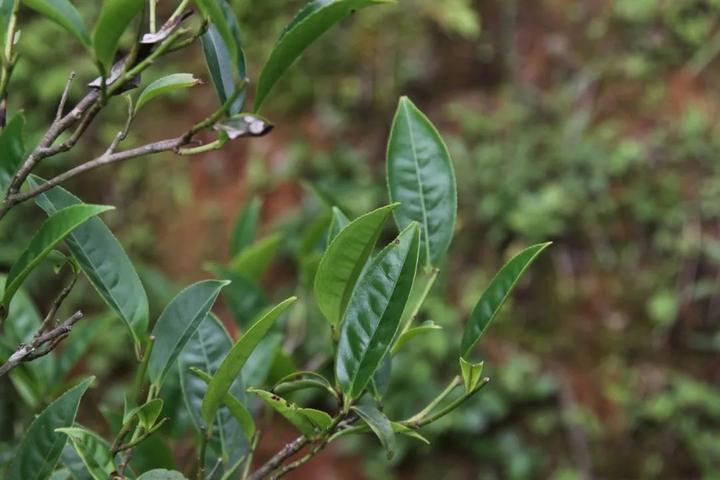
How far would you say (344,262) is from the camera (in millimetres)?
758

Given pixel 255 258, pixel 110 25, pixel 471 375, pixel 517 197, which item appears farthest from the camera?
pixel 517 197

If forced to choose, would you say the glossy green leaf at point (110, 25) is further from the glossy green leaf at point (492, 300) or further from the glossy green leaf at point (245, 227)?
the glossy green leaf at point (245, 227)

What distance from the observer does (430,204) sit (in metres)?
0.88

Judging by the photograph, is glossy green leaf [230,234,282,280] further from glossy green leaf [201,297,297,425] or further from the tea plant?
glossy green leaf [201,297,297,425]

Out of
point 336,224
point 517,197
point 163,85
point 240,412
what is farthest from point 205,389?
point 517,197

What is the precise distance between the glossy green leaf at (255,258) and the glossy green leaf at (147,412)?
1.41ft

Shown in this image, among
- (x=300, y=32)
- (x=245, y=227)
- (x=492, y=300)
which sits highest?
(x=300, y=32)

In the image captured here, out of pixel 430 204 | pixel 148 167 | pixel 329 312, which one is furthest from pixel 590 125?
pixel 329 312

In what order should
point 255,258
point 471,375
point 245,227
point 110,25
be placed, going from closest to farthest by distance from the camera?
point 110,25 → point 471,375 → point 255,258 → point 245,227

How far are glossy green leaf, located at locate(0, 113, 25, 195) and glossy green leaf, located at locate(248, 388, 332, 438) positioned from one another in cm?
29

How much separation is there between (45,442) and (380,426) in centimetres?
31

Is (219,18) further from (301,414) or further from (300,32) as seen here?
(301,414)

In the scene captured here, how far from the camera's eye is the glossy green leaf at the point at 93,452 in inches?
28.3

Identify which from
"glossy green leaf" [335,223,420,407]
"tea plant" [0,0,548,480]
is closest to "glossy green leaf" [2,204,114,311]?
"tea plant" [0,0,548,480]
